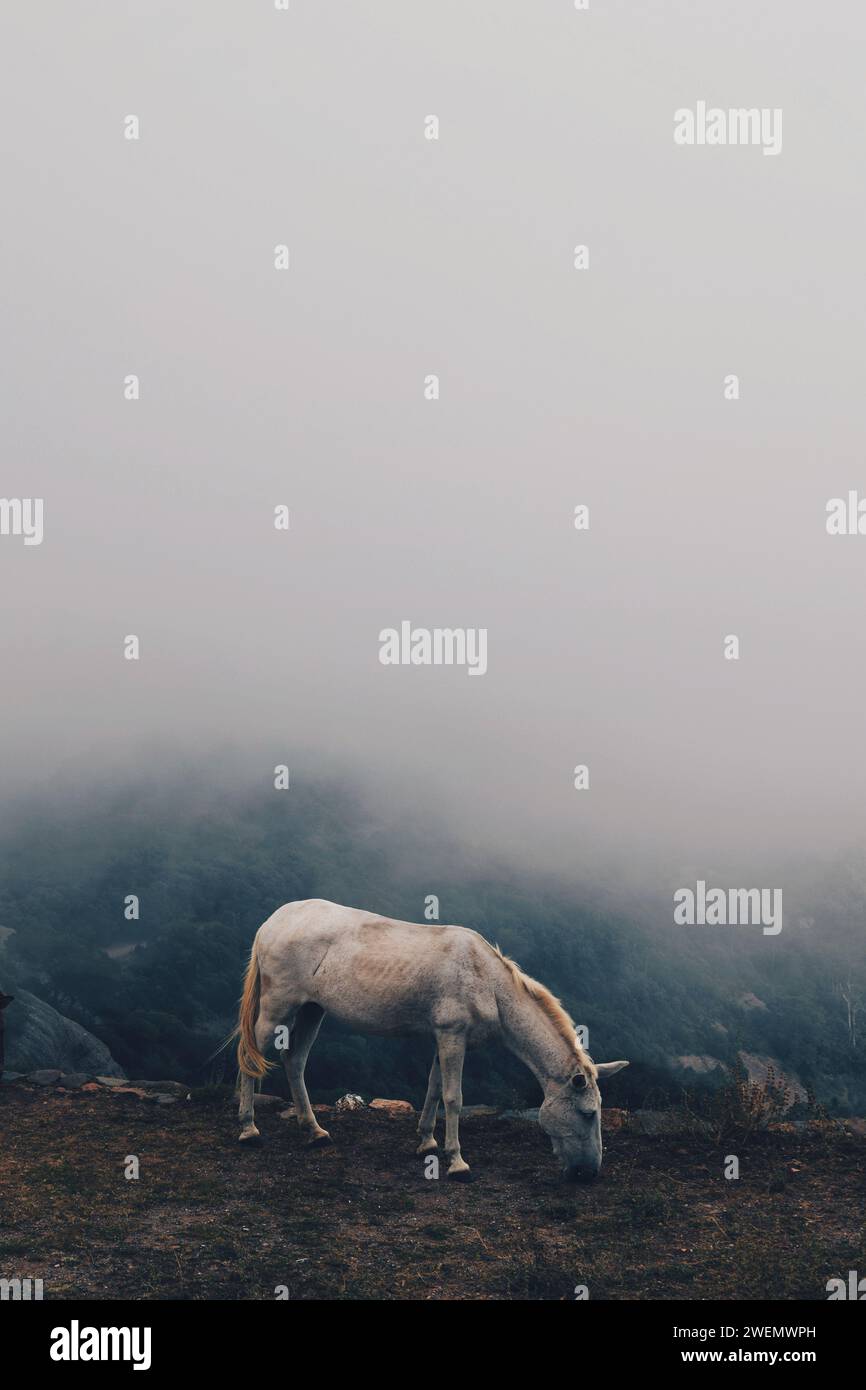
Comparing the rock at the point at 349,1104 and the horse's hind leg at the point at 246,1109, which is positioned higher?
the horse's hind leg at the point at 246,1109

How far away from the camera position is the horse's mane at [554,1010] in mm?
12266

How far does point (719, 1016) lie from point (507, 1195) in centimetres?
2494

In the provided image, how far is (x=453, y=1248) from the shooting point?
33.3 ft

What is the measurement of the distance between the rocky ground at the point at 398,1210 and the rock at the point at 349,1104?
0.21 m

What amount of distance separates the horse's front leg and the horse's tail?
227 cm

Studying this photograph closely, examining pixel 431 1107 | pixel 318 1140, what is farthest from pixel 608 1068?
pixel 318 1140

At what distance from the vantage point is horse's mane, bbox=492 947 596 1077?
40.2 feet

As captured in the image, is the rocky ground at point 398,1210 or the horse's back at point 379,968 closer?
the rocky ground at point 398,1210

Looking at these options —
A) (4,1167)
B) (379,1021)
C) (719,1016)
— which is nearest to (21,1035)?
(4,1167)

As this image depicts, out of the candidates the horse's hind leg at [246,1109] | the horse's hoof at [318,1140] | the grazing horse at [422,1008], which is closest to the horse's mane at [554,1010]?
the grazing horse at [422,1008]

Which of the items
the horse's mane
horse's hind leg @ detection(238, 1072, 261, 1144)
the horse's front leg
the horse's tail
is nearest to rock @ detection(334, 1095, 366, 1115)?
horse's hind leg @ detection(238, 1072, 261, 1144)

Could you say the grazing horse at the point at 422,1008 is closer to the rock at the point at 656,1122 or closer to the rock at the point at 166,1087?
the rock at the point at 656,1122

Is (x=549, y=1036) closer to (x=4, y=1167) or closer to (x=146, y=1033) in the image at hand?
(x=4, y=1167)

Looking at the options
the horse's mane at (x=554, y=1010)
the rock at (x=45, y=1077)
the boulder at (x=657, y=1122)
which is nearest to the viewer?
the horse's mane at (x=554, y=1010)
